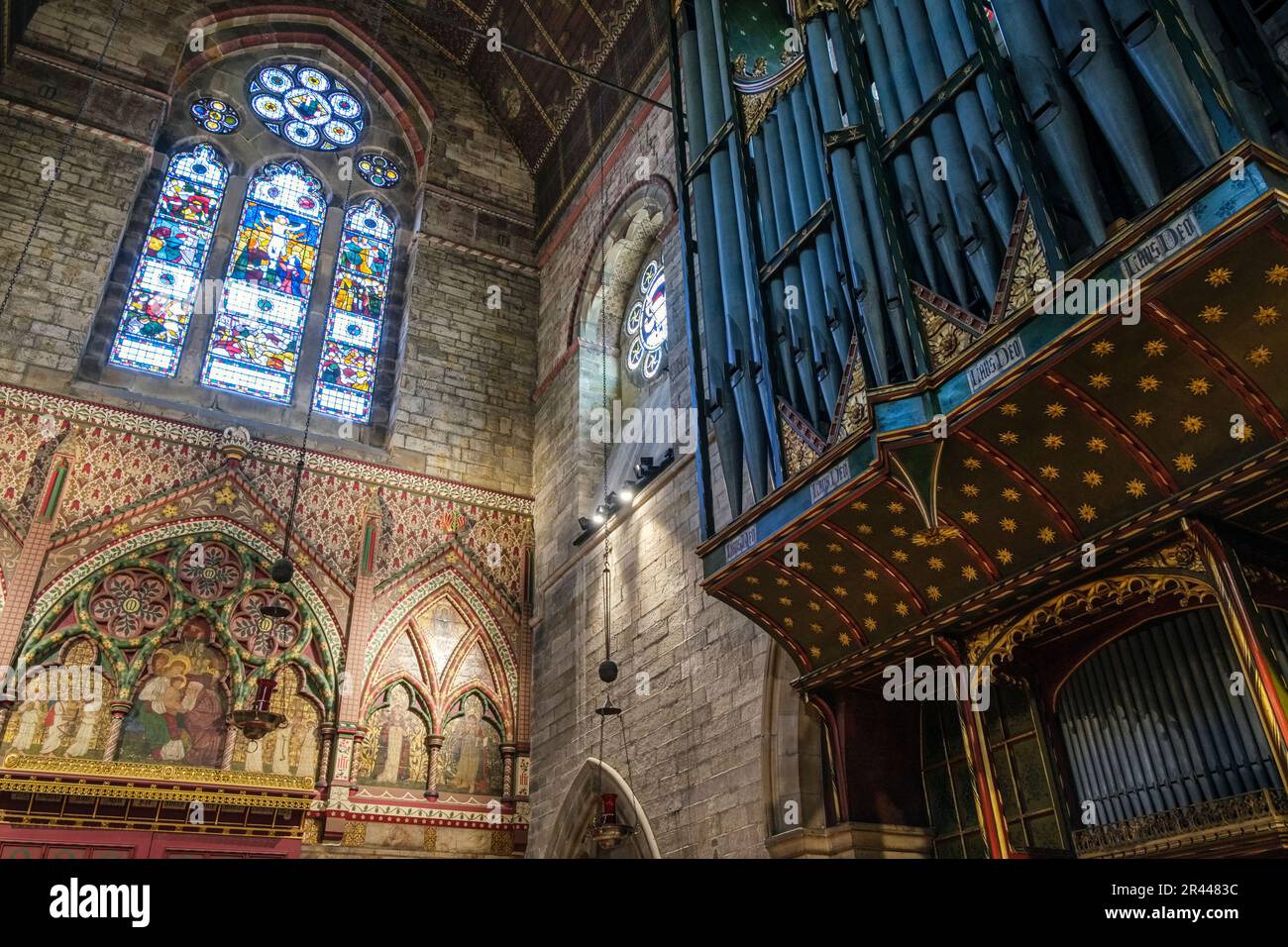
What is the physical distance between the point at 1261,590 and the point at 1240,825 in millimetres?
1072

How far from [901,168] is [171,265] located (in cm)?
906

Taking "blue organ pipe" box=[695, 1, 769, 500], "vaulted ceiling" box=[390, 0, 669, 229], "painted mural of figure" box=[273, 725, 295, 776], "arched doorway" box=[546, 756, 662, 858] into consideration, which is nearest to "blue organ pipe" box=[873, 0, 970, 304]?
"blue organ pipe" box=[695, 1, 769, 500]

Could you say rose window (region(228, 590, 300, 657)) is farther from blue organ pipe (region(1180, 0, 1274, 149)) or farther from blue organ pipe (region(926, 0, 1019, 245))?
blue organ pipe (region(1180, 0, 1274, 149))

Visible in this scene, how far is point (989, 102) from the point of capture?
494cm

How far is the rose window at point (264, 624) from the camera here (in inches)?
379

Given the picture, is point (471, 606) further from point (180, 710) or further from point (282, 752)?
A: point (180, 710)

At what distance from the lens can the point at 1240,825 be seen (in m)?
4.30

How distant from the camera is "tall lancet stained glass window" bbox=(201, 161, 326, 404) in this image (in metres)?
11.1

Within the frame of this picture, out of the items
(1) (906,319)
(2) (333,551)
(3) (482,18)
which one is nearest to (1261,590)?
(1) (906,319)

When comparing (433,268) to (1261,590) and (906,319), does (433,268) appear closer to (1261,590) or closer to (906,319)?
(906,319)

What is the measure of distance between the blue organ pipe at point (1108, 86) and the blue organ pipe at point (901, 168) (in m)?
0.95

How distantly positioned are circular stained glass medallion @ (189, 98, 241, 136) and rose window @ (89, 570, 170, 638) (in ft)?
19.9

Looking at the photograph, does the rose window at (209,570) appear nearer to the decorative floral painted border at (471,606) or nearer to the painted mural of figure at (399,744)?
the decorative floral painted border at (471,606)

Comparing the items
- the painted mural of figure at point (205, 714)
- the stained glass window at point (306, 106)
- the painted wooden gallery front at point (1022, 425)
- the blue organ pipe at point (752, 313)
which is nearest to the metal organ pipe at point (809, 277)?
the painted wooden gallery front at point (1022, 425)
